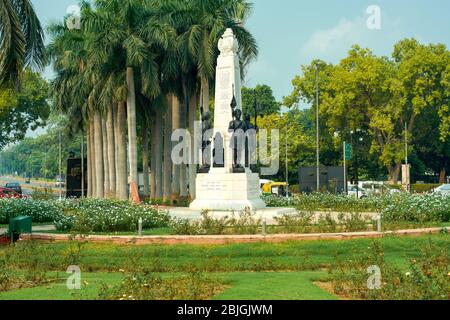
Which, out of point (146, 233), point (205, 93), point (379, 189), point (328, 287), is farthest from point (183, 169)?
point (328, 287)

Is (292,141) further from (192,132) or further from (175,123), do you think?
(175,123)

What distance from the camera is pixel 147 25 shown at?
1341 inches

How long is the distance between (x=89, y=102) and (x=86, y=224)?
2092 centimetres

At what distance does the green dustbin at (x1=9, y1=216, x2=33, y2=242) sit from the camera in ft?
53.2

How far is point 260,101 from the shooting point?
244 feet

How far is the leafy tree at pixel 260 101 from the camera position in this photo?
7350 centimetres

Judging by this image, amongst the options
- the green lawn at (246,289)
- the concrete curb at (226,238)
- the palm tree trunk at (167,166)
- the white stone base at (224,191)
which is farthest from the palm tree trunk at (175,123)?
the green lawn at (246,289)

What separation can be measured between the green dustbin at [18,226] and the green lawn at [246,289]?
5066 millimetres

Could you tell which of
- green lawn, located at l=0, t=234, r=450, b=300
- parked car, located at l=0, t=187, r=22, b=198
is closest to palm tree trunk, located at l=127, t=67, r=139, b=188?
parked car, located at l=0, t=187, r=22, b=198

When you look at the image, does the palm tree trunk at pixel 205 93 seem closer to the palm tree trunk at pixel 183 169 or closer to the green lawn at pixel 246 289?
the palm tree trunk at pixel 183 169

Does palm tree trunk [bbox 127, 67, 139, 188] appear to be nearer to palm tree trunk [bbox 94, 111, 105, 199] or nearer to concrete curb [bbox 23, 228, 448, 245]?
palm tree trunk [bbox 94, 111, 105, 199]

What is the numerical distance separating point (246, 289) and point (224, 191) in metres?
15.9

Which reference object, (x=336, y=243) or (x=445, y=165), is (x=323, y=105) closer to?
(x=445, y=165)
